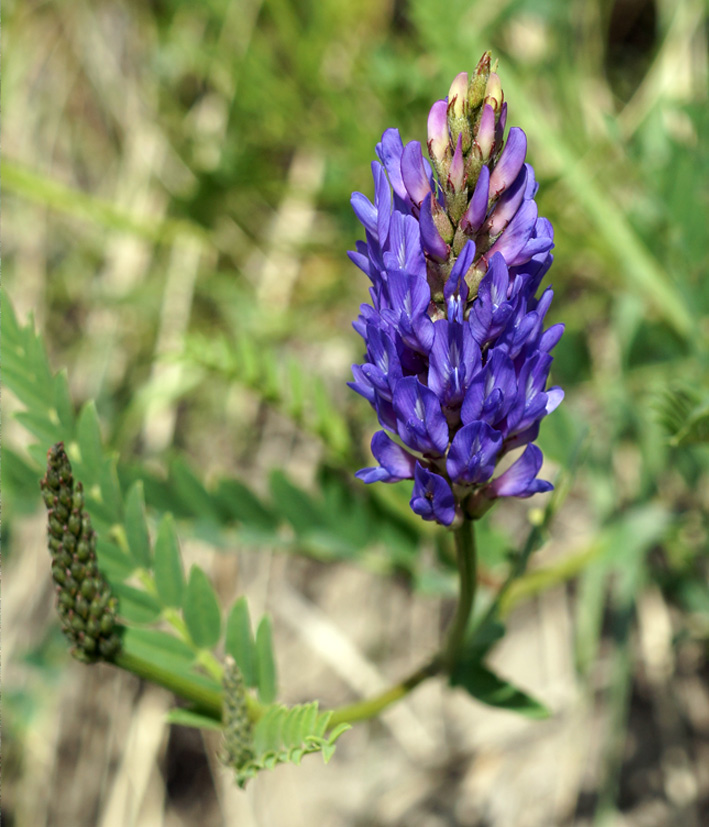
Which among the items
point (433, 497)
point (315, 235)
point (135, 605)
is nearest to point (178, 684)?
point (135, 605)

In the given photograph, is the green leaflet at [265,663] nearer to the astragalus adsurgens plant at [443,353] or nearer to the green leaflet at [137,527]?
the astragalus adsurgens plant at [443,353]

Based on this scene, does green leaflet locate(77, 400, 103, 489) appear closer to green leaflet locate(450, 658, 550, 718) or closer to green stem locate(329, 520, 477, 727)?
green stem locate(329, 520, 477, 727)

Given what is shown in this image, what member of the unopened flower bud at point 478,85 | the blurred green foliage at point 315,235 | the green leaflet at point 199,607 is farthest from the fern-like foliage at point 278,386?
the unopened flower bud at point 478,85

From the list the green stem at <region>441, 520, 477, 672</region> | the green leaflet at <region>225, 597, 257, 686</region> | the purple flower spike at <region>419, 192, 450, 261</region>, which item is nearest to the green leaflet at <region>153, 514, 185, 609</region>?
the green leaflet at <region>225, 597, 257, 686</region>

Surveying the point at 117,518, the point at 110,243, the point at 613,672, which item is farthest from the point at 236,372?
the point at 110,243

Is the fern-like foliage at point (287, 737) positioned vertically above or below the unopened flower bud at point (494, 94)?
below
